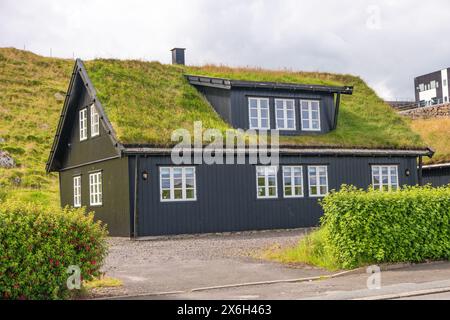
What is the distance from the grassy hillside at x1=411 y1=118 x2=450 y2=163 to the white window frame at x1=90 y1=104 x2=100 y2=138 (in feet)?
54.3

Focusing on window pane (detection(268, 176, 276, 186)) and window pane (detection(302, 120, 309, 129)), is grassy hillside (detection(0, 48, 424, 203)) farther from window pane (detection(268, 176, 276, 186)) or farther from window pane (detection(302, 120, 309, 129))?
window pane (detection(268, 176, 276, 186))

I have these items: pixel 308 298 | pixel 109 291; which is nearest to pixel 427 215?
pixel 308 298

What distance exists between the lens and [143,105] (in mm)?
25875

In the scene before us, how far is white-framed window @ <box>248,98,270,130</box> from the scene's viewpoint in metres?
27.1

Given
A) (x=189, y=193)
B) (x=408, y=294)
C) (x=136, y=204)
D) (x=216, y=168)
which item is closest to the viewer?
(x=408, y=294)

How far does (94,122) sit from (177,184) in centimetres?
524

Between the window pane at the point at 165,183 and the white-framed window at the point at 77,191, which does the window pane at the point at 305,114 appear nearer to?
the window pane at the point at 165,183

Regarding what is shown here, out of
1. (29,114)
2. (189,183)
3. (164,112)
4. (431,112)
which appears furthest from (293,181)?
(29,114)

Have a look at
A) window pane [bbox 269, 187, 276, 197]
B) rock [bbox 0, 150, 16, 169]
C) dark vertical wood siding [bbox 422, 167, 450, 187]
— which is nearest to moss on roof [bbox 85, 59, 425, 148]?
window pane [bbox 269, 187, 276, 197]

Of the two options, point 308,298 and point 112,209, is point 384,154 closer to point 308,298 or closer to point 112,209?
point 112,209

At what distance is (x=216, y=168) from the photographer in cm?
2462

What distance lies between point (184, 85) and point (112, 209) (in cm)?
722

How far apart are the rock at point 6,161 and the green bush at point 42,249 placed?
35.8 m

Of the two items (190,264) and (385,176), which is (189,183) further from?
(385,176)
